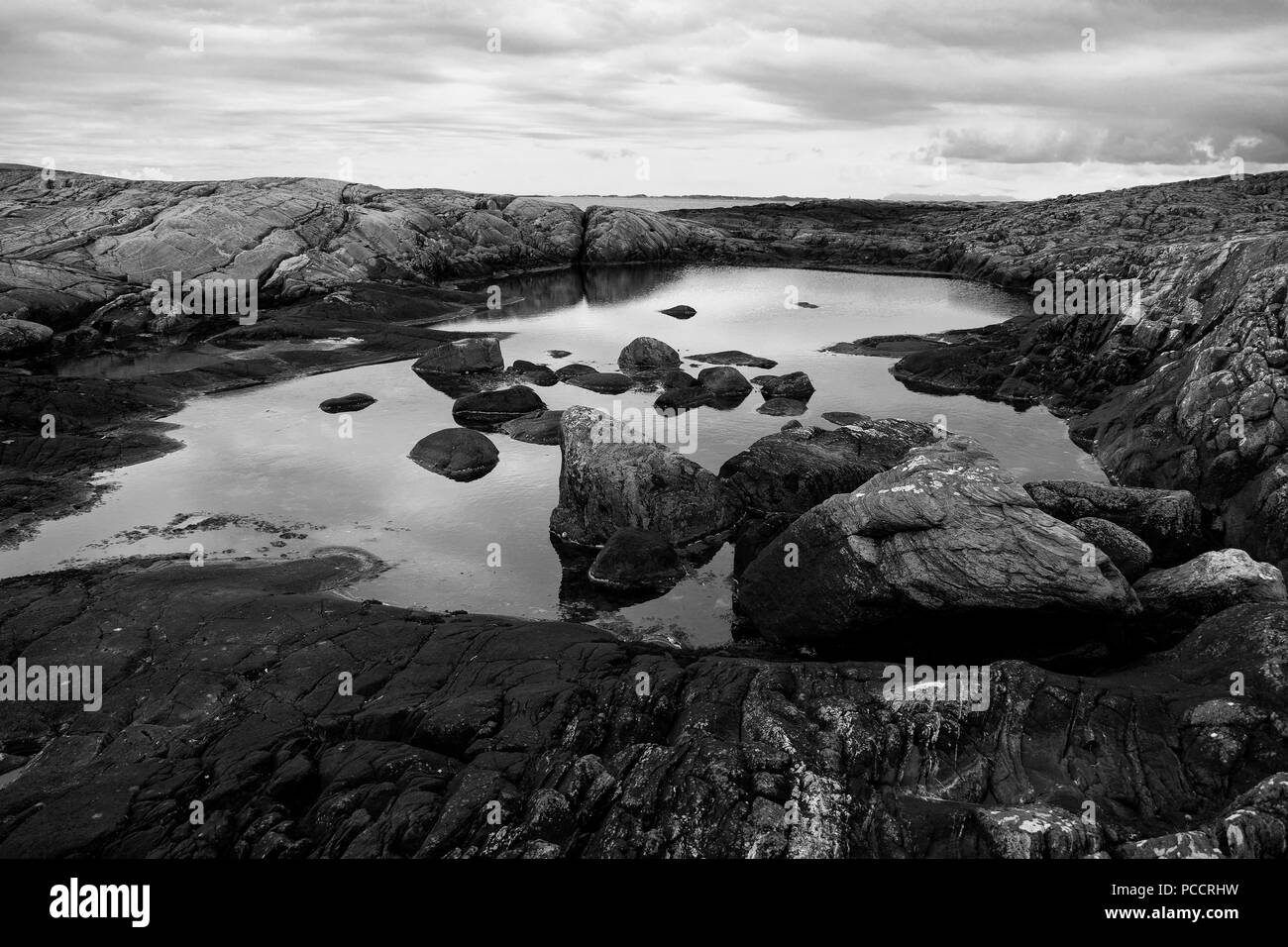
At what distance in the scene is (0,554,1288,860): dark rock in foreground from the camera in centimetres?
1108

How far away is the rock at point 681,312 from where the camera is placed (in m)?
69.8

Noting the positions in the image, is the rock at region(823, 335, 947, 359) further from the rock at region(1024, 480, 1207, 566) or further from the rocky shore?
the rock at region(1024, 480, 1207, 566)

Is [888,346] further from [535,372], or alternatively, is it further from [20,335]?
[20,335]

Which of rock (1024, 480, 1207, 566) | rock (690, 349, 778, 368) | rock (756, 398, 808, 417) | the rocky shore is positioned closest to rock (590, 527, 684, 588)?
the rocky shore

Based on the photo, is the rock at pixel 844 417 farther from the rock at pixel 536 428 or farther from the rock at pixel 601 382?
the rock at pixel 536 428

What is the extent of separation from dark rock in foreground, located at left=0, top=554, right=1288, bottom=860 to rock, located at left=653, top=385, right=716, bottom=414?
24.8 m

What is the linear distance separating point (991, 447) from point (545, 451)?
17.5 metres

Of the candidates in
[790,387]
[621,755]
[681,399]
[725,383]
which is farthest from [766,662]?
[725,383]

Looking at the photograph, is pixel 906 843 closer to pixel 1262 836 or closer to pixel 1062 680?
pixel 1262 836

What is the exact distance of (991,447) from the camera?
34938 millimetres

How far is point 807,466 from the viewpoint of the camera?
28562mm

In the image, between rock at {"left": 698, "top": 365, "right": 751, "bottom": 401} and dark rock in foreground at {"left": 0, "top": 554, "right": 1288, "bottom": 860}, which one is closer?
dark rock in foreground at {"left": 0, "top": 554, "right": 1288, "bottom": 860}

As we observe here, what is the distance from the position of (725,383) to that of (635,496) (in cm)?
1880
